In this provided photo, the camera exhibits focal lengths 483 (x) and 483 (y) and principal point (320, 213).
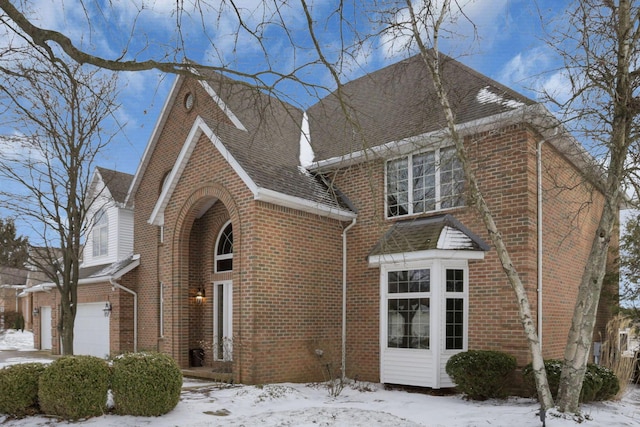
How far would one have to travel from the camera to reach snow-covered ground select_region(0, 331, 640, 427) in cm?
748

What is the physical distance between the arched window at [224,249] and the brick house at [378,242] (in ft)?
0.17

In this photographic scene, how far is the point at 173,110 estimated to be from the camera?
17.0 metres

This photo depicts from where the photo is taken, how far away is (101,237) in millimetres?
20109

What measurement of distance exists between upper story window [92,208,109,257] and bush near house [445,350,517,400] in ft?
50.2

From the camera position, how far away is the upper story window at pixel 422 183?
36.4 feet

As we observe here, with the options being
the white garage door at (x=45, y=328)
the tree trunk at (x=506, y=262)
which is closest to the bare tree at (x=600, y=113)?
the tree trunk at (x=506, y=262)

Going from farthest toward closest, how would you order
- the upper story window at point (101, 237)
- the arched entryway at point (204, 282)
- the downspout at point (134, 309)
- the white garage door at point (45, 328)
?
the white garage door at point (45, 328), the upper story window at point (101, 237), the downspout at point (134, 309), the arched entryway at point (204, 282)

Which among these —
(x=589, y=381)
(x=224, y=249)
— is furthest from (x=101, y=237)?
(x=589, y=381)

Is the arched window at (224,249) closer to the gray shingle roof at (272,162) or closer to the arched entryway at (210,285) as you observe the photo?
the arched entryway at (210,285)

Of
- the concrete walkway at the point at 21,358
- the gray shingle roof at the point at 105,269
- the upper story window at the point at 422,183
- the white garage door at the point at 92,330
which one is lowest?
the concrete walkway at the point at 21,358

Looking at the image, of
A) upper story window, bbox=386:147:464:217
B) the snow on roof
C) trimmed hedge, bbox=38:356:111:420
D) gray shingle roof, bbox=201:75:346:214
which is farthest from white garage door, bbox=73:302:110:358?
the snow on roof

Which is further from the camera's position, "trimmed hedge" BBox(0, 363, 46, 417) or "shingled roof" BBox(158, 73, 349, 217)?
"shingled roof" BBox(158, 73, 349, 217)

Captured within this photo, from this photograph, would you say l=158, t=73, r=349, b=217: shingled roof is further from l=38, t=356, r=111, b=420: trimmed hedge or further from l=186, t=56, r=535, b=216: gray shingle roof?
l=38, t=356, r=111, b=420: trimmed hedge

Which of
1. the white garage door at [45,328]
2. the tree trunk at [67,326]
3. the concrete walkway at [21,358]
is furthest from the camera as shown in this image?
the white garage door at [45,328]
